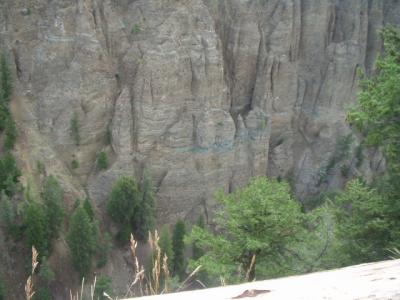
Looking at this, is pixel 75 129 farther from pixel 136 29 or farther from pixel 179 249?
pixel 179 249

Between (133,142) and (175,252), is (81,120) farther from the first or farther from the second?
(175,252)

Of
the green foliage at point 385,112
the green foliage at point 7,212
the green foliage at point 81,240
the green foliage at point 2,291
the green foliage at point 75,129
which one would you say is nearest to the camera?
the green foliage at point 385,112

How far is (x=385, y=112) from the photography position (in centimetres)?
690

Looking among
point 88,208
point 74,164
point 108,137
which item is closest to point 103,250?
point 88,208

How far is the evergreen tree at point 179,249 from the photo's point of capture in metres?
26.8

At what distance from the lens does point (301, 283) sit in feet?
8.09

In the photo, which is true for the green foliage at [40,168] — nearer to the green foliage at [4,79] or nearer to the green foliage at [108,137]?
the green foliage at [4,79]

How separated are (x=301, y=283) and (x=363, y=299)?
351 millimetres

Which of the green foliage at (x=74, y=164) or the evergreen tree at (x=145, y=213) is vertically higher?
the green foliage at (x=74, y=164)

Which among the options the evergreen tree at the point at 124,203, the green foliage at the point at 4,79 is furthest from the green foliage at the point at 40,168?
the evergreen tree at the point at 124,203

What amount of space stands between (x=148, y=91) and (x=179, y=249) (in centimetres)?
976

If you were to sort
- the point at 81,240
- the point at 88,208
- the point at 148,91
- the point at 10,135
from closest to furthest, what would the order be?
the point at 81,240
the point at 10,135
the point at 88,208
the point at 148,91

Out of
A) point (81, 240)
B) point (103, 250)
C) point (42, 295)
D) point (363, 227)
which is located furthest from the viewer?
point (103, 250)

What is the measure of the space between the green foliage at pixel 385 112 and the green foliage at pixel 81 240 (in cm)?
1840
